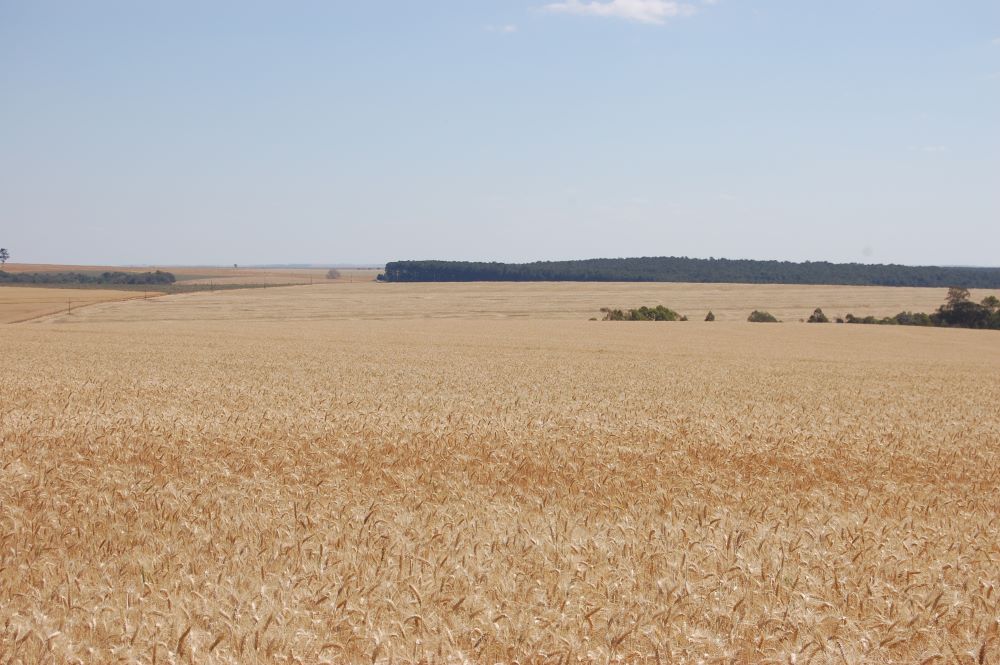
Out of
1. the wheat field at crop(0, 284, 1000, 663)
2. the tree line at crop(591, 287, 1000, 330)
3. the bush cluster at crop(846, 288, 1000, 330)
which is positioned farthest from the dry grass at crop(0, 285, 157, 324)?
the bush cluster at crop(846, 288, 1000, 330)

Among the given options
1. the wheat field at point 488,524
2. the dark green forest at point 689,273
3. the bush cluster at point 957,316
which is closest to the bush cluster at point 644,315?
the bush cluster at point 957,316

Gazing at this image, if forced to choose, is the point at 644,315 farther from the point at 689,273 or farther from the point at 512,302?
the point at 689,273

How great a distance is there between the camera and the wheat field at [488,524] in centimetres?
375

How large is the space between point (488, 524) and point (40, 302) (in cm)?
7188

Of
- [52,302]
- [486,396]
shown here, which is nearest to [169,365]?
[486,396]

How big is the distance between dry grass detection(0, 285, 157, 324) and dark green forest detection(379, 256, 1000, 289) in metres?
56.9

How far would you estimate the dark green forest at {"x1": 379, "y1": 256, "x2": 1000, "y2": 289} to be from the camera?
417ft

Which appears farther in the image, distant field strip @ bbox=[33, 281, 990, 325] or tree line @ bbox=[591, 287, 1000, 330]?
distant field strip @ bbox=[33, 281, 990, 325]

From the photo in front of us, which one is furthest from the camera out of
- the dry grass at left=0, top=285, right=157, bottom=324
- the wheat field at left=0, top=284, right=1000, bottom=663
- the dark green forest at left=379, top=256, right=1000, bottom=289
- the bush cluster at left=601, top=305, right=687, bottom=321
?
the dark green forest at left=379, top=256, right=1000, bottom=289

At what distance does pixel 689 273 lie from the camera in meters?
141

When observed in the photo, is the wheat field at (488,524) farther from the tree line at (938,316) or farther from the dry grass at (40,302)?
the dry grass at (40,302)

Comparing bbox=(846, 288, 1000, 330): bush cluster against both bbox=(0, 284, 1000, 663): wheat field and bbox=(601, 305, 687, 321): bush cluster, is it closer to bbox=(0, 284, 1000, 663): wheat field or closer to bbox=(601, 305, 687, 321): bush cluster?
bbox=(601, 305, 687, 321): bush cluster

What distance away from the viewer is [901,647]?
12.5ft

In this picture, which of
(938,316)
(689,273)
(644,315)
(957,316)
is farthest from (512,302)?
(689,273)
